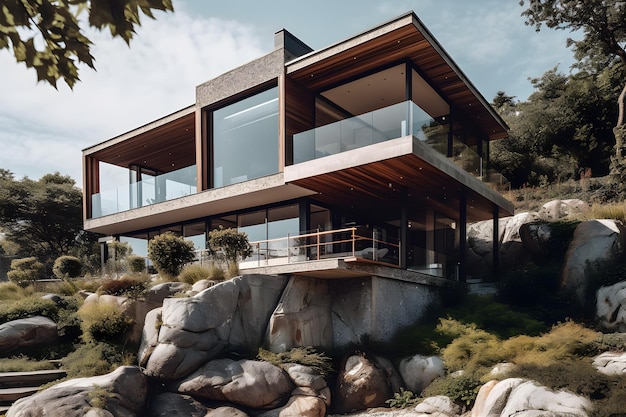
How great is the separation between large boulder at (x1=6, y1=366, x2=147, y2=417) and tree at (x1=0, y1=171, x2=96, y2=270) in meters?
21.8

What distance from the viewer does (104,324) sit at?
14.4m

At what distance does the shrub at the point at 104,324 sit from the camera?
14422 millimetres

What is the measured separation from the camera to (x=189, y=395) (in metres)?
12.6

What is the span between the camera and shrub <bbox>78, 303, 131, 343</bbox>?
1442cm

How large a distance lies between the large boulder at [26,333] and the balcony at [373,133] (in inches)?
349

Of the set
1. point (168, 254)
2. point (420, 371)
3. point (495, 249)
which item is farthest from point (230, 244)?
point (495, 249)

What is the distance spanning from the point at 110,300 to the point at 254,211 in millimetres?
6481

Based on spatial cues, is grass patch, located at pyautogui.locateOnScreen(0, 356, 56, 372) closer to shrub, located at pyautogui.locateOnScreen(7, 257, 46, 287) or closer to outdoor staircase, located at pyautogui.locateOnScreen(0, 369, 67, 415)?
outdoor staircase, located at pyautogui.locateOnScreen(0, 369, 67, 415)

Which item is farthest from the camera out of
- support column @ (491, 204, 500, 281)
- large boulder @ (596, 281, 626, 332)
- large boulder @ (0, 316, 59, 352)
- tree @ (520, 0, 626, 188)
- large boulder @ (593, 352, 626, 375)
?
tree @ (520, 0, 626, 188)

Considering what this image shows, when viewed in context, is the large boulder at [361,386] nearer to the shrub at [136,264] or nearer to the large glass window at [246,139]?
the large glass window at [246,139]

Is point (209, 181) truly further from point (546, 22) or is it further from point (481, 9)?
point (546, 22)

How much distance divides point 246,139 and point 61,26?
51.5 feet

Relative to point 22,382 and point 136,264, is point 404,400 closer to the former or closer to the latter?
point 22,382

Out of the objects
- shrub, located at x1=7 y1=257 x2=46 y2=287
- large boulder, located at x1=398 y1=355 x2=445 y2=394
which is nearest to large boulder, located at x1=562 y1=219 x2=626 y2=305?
large boulder, located at x1=398 y1=355 x2=445 y2=394
